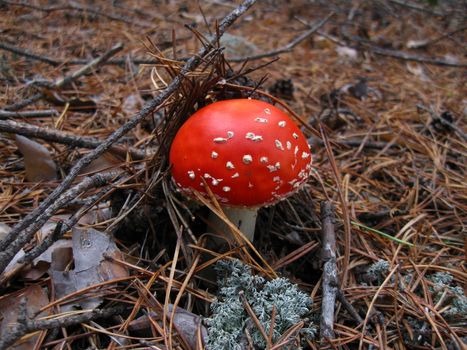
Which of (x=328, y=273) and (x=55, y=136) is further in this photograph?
(x=55, y=136)

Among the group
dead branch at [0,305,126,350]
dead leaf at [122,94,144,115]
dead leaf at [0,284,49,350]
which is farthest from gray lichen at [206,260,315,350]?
dead leaf at [122,94,144,115]

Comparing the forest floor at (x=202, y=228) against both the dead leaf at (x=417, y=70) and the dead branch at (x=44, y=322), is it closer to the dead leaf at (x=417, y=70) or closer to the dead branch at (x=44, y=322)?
the dead branch at (x=44, y=322)

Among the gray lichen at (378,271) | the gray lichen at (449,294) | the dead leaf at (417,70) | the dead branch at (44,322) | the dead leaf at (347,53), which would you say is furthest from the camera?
the dead leaf at (347,53)

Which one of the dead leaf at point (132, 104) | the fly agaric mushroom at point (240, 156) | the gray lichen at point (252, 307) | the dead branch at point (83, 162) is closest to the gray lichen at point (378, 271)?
the gray lichen at point (252, 307)

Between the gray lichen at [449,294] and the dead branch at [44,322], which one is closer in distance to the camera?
the dead branch at [44,322]

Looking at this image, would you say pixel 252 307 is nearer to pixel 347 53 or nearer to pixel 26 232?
pixel 26 232

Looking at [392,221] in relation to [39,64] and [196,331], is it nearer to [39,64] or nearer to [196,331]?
[196,331]

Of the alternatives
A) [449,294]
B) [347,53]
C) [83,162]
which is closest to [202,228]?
[83,162]

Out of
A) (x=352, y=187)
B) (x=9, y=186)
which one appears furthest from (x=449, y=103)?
(x=9, y=186)
